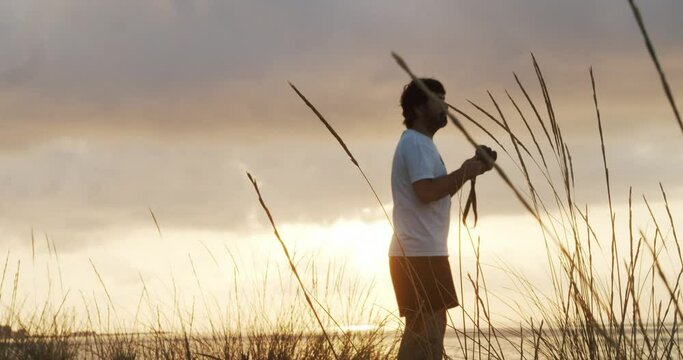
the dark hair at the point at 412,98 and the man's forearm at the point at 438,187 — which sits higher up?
the dark hair at the point at 412,98

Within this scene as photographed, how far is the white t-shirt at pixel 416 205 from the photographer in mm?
3102

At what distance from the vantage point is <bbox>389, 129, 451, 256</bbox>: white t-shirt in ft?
10.2

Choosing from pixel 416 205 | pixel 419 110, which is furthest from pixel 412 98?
pixel 416 205

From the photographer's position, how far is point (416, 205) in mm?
3162

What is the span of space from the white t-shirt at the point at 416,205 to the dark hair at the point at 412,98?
14 cm

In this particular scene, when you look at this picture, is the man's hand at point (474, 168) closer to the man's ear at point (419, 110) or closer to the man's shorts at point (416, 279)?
the man's shorts at point (416, 279)

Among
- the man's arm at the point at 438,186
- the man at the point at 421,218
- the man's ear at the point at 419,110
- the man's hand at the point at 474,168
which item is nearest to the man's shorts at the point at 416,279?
the man at the point at 421,218

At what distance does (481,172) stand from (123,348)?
2.70 metres

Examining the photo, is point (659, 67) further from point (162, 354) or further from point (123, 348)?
point (123, 348)

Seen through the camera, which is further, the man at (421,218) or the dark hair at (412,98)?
the dark hair at (412,98)

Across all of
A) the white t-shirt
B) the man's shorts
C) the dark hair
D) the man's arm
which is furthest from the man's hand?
the dark hair

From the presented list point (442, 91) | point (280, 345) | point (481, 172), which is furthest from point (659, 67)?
point (280, 345)

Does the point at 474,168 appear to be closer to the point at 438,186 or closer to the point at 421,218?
the point at 438,186

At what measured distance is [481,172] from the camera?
278cm
